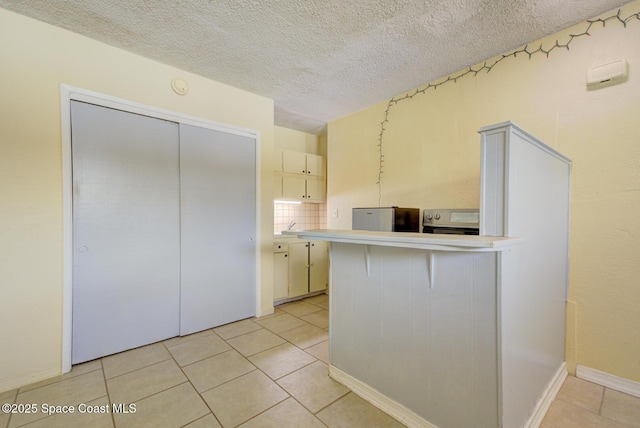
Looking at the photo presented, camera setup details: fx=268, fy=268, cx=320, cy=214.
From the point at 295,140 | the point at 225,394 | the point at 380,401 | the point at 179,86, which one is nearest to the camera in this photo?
the point at 380,401

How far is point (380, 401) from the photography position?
64.9 inches

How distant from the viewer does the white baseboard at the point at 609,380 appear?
1773 millimetres

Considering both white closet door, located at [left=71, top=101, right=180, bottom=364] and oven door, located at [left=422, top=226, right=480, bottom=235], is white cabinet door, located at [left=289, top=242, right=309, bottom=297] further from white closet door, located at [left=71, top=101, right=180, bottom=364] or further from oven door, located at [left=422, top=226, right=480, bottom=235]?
oven door, located at [left=422, top=226, right=480, bottom=235]

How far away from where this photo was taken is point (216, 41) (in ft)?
7.07

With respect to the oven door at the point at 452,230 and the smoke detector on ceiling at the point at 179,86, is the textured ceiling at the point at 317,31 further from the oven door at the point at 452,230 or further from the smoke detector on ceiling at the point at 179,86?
the oven door at the point at 452,230

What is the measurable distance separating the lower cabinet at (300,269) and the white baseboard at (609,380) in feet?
9.03

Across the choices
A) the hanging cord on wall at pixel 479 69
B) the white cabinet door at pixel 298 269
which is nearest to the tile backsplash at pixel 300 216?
the white cabinet door at pixel 298 269

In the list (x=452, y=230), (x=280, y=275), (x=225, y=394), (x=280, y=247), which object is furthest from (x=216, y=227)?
(x=452, y=230)

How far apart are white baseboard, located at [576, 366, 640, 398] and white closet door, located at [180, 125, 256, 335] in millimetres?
2941

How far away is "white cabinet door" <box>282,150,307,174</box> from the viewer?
3.88 meters

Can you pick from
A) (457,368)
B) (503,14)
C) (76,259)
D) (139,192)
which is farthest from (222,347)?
(503,14)

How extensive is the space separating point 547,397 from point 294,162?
349 centimetres

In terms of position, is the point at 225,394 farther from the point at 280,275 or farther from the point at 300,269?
the point at 300,269

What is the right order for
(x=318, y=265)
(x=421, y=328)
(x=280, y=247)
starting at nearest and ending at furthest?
(x=421, y=328) < (x=280, y=247) < (x=318, y=265)
